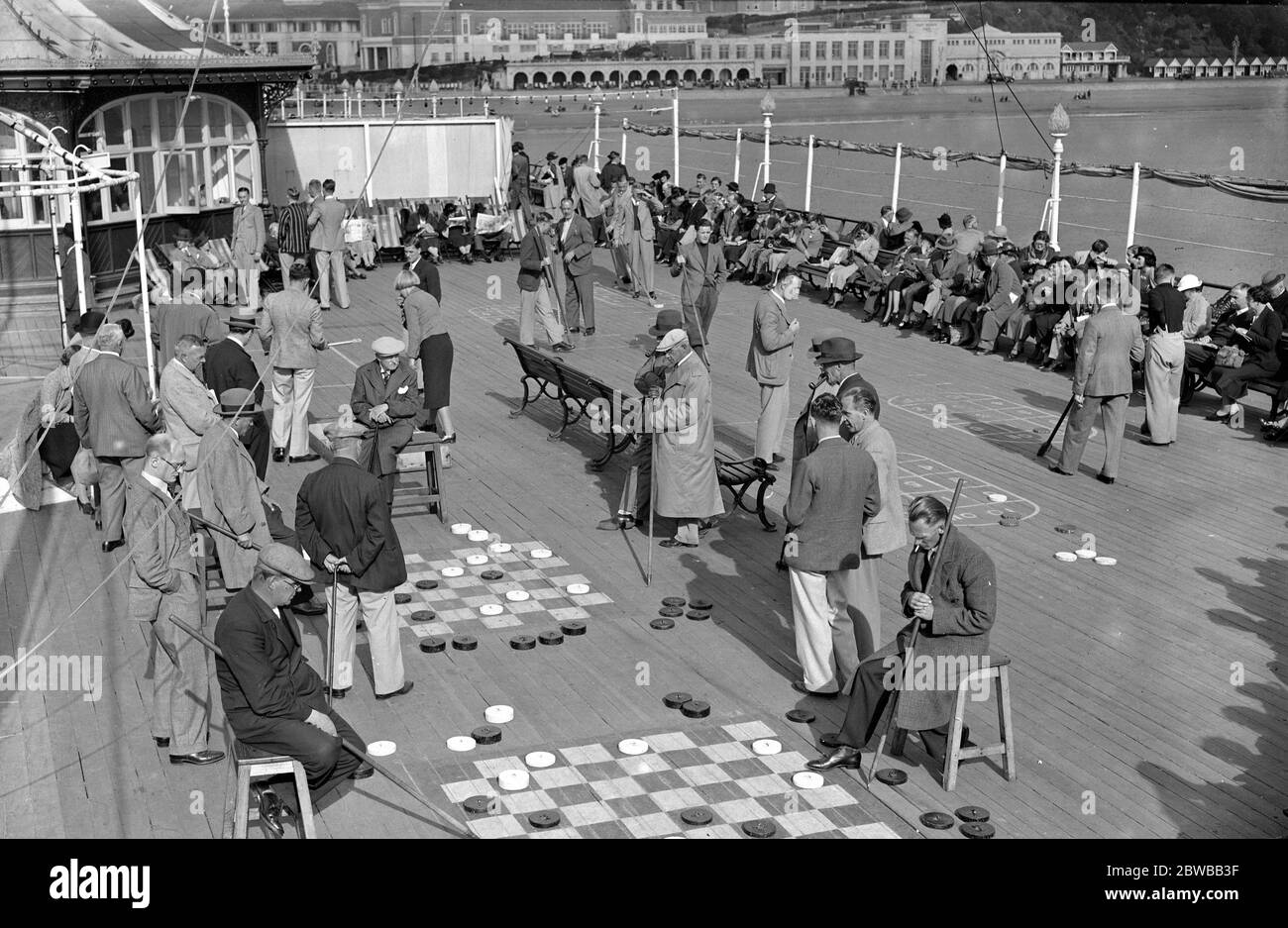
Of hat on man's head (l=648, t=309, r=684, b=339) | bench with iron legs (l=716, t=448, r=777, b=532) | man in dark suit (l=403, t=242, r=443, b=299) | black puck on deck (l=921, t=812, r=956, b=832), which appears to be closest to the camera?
black puck on deck (l=921, t=812, r=956, b=832)

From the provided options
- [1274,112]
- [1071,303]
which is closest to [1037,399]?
[1071,303]

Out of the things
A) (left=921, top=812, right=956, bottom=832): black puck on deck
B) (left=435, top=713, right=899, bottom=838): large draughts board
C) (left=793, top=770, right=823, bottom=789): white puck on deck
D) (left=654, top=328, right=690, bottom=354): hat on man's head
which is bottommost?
(left=435, top=713, right=899, bottom=838): large draughts board

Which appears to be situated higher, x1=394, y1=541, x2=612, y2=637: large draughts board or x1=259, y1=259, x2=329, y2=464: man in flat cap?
x1=259, y1=259, x2=329, y2=464: man in flat cap

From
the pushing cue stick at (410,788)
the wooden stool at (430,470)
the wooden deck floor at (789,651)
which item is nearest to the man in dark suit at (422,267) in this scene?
the wooden deck floor at (789,651)

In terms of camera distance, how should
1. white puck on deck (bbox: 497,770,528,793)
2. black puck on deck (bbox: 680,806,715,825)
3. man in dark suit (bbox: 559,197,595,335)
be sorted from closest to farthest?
black puck on deck (bbox: 680,806,715,825) → white puck on deck (bbox: 497,770,528,793) → man in dark suit (bbox: 559,197,595,335)

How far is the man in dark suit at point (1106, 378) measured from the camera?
42.3 ft

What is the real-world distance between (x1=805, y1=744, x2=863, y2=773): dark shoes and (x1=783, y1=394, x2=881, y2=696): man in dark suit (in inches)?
37.9

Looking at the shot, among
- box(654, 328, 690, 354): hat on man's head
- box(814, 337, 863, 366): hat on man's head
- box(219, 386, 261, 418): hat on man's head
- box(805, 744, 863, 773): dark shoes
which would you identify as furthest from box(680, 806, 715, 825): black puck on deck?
box(219, 386, 261, 418): hat on man's head

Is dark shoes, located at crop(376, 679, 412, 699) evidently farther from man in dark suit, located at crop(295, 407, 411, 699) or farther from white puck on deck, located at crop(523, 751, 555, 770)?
white puck on deck, located at crop(523, 751, 555, 770)

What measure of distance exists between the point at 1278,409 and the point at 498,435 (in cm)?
781

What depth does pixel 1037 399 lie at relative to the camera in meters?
16.4

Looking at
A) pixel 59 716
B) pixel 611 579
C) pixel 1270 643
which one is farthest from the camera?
pixel 611 579

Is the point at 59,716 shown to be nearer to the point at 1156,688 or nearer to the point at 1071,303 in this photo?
the point at 1156,688

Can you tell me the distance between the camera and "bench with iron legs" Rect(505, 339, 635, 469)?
1349 cm
